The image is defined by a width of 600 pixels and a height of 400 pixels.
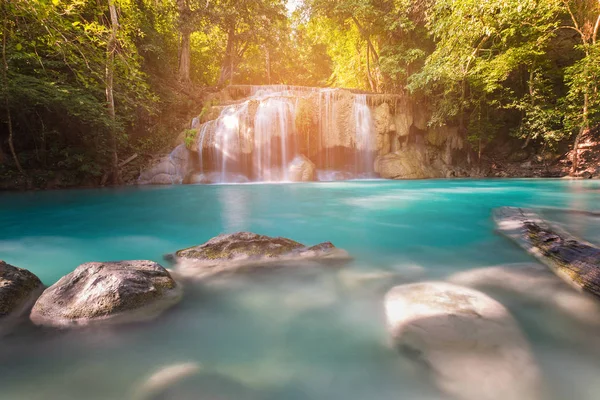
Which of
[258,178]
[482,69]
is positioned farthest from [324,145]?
[482,69]

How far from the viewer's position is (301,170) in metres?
14.9

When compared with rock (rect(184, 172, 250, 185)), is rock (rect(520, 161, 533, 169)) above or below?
above

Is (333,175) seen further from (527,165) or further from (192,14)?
(192,14)

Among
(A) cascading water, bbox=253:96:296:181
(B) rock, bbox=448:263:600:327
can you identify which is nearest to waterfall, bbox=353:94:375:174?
(A) cascading water, bbox=253:96:296:181

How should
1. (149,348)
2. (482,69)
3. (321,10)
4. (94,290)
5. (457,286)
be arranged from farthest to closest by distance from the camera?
(321,10) → (482,69) → (457,286) → (94,290) → (149,348)

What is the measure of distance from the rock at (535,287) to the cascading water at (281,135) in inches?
501

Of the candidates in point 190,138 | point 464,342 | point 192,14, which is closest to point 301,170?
point 190,138

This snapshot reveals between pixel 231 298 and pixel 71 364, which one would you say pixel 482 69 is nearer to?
pixel 231 298

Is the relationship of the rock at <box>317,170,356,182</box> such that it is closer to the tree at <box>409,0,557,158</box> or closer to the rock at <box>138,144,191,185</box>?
the tree at <box>409,0,557,158</box>

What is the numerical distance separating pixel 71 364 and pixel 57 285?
844 mm

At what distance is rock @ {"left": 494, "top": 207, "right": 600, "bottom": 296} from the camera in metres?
2.06

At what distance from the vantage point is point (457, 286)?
215cm

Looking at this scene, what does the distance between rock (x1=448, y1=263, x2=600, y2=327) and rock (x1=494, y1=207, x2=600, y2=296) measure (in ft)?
0.24

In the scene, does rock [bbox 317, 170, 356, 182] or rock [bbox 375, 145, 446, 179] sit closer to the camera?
rock [bbox 317, 170, 356, 182]
